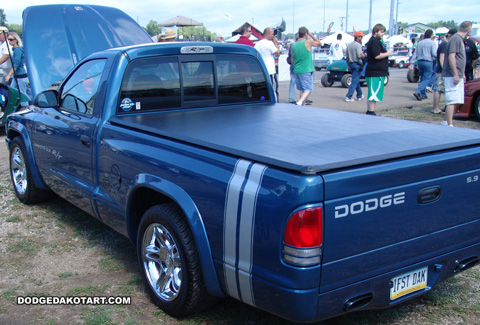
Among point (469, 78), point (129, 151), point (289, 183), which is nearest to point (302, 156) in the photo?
point (289, 183)

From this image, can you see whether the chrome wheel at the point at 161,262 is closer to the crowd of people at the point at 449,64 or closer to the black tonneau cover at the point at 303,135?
the black tonneau cover at the point at 303,135

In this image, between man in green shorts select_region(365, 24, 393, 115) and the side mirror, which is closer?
the side mirror

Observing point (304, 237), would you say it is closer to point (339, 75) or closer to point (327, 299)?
point (327, 299)

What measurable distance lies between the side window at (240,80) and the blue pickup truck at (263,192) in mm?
303

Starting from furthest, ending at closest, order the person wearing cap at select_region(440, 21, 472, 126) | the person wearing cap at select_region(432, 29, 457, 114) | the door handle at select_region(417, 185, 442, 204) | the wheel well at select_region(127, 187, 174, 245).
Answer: the person wearing cap at select_region(432, 29, 457, 114), the person wearing cap at select_region(440, 21, 472, 126), the wheel well at select_region(127, 187, 174, 245), the door handle at select_region(417, 185, 442, 204)

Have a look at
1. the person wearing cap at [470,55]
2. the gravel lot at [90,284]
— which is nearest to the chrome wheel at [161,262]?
the gravel lot at [90,284]

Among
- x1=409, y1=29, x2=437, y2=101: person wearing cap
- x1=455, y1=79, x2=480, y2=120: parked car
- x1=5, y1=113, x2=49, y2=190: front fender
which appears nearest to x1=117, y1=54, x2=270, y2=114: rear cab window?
x1=5, y1=113, x2=49, y2=190: front fender

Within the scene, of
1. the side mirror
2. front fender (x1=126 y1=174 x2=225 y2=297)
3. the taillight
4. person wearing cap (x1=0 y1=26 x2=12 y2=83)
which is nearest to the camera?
the taillight

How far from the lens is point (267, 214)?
2375 millimetres

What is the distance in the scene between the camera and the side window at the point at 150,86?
4004 mm

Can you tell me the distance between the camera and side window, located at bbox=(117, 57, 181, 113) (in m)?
4.00

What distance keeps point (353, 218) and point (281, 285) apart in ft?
1.54

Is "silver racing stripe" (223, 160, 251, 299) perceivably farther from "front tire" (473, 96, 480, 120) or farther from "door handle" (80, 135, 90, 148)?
"front tire" (473, 96, 480, 120)

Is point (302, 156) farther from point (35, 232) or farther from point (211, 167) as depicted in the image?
point (35, 232)
